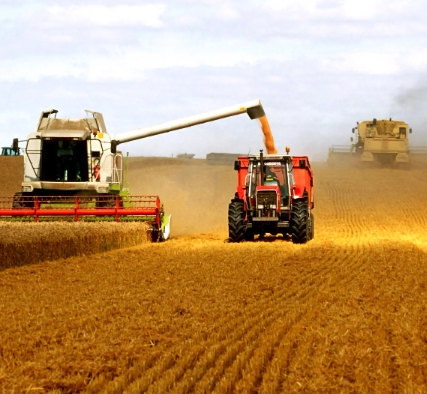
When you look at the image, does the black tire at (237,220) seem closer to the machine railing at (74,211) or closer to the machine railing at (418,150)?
the machine railing at (74,211)

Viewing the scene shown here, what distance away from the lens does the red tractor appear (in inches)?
663

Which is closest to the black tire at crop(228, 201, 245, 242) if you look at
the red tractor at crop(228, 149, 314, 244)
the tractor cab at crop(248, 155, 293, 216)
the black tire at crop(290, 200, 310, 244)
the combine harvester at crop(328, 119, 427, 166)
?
the red tractor at crop(228, 149, 314, 244)

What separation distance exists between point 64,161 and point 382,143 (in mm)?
26571

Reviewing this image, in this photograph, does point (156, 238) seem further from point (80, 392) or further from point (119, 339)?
point (80, 392)

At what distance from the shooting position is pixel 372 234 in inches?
906

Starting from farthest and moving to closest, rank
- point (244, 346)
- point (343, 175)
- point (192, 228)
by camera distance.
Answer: point (343, 175) < point (192, 228) < point (244, 346)

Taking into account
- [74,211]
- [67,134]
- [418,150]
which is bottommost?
[74,211]

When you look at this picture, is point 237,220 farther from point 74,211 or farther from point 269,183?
point 74,211

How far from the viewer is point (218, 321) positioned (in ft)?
23.8

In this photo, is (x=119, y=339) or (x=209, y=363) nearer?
(x=209, y=363)

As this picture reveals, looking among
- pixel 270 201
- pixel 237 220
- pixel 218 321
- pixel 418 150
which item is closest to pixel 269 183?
pixel 270 201

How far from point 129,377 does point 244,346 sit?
1.27 metres

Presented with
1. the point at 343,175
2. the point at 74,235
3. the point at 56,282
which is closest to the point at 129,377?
the point at 56,282

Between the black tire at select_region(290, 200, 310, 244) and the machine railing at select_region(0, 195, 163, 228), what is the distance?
3.04 m
